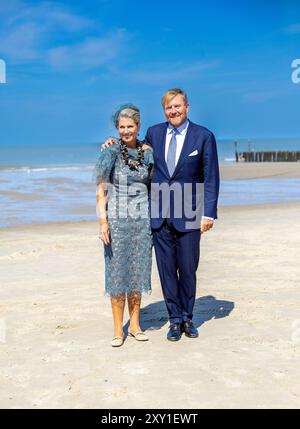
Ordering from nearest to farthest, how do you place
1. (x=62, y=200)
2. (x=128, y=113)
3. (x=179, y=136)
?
1. (x=128, y=113)
2. (x=179, y=136)
3. (x=62, y=200)

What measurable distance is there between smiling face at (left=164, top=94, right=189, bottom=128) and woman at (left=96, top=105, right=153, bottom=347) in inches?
11.6

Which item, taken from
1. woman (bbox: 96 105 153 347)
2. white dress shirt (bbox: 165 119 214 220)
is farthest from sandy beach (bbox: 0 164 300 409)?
white dress shirt (bbox: 165 119 214 220)

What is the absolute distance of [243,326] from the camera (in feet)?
19.1

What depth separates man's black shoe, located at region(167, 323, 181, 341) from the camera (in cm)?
540

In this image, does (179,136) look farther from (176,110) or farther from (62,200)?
(62,200)

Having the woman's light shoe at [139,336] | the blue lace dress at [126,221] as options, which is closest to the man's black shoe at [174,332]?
the woman's light shoe at [139,336]

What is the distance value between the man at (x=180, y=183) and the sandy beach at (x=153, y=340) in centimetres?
59

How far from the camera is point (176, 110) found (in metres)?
5.25

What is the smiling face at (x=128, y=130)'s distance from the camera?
16.8 feet

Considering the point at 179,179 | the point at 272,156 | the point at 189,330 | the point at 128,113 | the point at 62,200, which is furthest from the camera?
the point at 272,156

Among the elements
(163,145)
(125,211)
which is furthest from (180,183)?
(125,211)

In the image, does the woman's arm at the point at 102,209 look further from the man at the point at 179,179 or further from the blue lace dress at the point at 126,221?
the man at the point at 179,179

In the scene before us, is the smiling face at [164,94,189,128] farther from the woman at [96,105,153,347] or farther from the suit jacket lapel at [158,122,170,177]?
the woman at [96,105,153,347]

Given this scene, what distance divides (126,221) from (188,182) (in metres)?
0.66
